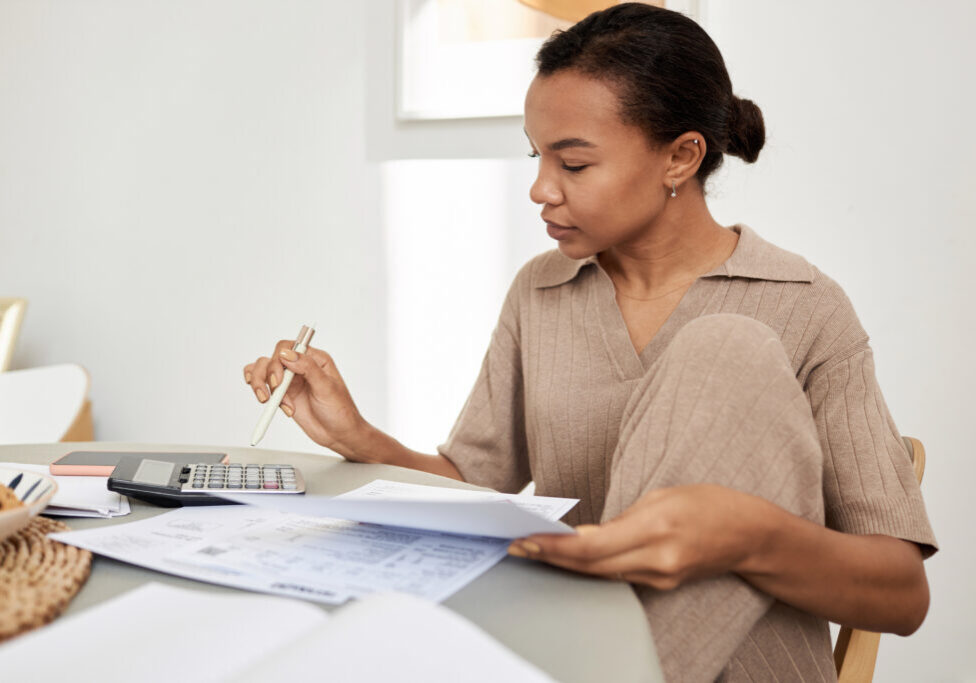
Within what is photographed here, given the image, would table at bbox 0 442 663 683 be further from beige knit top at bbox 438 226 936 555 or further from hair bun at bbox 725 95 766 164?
hair bun at bbox 725 95 766 164

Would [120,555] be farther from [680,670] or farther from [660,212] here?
[660,212]

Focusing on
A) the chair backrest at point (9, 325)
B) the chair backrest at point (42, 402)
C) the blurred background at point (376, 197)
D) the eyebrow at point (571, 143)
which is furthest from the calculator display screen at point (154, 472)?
the chair backrest at point (9, 325)

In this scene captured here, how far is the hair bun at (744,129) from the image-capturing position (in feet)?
3.46

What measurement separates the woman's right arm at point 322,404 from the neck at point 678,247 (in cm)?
38

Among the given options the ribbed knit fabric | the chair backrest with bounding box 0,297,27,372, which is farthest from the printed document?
the chair backrest with bounding box 0,297,27,372

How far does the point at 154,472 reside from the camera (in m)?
0.70

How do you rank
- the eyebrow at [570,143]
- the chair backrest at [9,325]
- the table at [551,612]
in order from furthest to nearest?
the chair backrest at [9,325] → the eyebrow at [570,143] → the table at [551,612]

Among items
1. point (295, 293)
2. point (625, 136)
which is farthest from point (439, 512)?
point (295, 293)

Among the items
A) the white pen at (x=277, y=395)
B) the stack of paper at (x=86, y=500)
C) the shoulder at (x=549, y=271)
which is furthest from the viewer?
the shoulder at (x=549, y=271)

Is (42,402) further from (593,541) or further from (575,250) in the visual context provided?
(593,541)

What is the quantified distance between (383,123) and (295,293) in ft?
1.57

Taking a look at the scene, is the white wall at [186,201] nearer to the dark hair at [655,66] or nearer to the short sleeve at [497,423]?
the short sleeve at [497,423]

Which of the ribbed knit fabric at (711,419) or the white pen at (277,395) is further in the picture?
the white pen at (277,395)

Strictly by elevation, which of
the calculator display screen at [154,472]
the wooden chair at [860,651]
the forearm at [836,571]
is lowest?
the wooden chair at [860,651]
